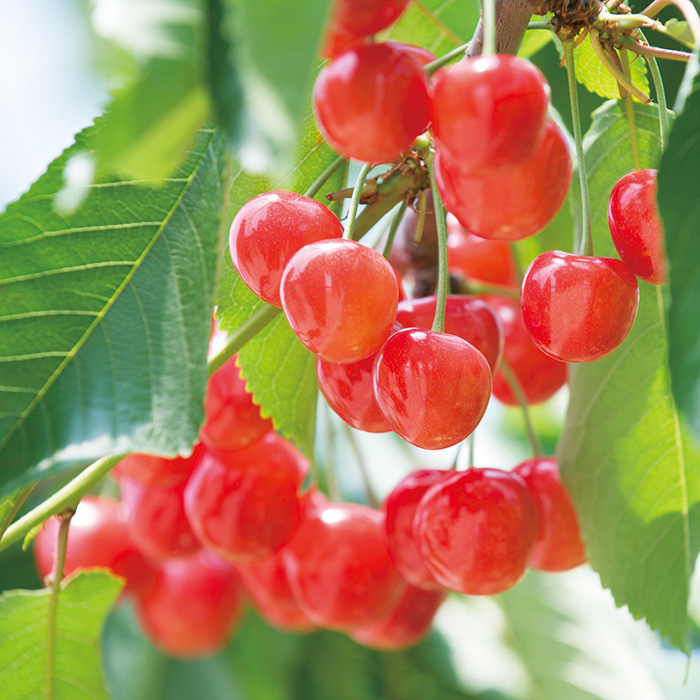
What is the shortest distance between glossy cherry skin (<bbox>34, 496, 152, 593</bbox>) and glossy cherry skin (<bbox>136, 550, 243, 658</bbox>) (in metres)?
0.06

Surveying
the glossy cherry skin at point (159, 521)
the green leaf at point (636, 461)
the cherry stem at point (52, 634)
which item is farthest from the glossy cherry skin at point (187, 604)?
the green leaf at point (636, 461)

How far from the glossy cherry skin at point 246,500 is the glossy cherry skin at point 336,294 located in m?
0.39

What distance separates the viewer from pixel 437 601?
1047 mm

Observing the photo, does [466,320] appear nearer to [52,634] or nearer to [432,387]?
[432,387]

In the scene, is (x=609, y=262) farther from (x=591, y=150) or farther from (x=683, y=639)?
(x=683, y=639)

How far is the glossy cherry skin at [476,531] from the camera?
72 cm

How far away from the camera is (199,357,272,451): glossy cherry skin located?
0.85 meters

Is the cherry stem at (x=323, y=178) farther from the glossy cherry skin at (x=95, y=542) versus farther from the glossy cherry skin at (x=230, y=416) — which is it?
the glossy cherry skin at (x=95, y=542)

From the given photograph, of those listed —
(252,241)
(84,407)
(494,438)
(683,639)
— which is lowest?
(494,438)

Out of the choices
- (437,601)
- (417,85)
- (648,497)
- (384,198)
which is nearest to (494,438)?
(437,601)

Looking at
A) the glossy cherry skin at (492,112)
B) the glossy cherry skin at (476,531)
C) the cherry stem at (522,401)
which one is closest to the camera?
the glossy cherry skin at (492,112)

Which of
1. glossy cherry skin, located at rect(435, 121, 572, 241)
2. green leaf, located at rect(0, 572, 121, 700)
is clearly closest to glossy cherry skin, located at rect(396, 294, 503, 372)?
glossy cherry skin, located at rect(435, 121, 572, 241)

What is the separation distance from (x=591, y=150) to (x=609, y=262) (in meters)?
0.33

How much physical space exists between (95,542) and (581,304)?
0.89 meters
